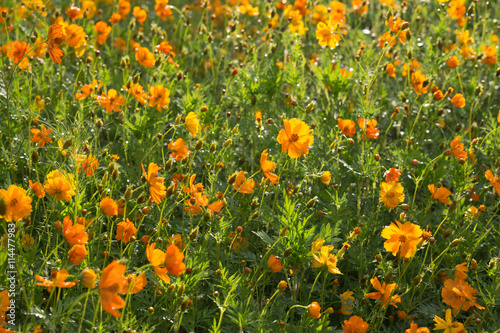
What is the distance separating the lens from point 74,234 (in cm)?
167

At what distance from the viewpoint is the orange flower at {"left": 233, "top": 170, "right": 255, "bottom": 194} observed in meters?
2.02

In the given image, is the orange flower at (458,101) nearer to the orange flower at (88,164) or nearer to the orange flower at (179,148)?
the orange flower at (179,148)

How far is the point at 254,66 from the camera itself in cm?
294

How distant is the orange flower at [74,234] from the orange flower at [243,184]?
0.63 meters

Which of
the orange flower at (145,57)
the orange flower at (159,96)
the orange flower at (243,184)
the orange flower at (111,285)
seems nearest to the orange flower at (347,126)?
the orange flower at (243,184)

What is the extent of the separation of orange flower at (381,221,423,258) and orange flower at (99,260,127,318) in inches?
40.6

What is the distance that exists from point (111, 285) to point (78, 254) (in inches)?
16.5

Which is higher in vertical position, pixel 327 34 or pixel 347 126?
pixel 327 34

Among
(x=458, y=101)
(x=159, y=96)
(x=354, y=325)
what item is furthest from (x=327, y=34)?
(x=354, y=325)

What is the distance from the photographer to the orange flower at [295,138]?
1959mm

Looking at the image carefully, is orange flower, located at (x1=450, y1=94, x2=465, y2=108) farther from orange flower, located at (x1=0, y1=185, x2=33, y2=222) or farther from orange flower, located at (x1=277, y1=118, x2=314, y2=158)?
orange flower, located at (x1=0, y1=185, x2=33, y2=222)

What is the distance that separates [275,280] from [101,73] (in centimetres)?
159

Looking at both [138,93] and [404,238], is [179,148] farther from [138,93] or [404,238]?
[404,238]

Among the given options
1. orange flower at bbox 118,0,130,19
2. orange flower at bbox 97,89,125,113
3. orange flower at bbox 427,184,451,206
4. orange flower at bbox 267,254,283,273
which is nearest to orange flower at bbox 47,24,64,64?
orange flower at bbox 97,89,125,113
